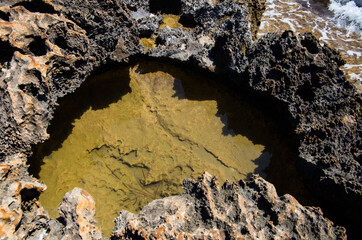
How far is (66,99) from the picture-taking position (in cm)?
408

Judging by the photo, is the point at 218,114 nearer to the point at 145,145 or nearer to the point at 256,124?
the point at 256,124

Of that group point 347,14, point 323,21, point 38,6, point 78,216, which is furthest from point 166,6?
point 347,14

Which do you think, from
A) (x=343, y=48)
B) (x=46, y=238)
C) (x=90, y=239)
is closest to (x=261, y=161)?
(x=90, y=239)

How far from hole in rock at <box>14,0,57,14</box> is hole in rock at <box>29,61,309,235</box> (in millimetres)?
1156

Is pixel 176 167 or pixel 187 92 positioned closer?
pixel 176 167

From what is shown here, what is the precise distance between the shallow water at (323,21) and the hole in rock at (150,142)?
353cm

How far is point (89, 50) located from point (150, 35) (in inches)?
52.6

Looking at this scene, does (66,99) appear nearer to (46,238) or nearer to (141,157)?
(141,157)

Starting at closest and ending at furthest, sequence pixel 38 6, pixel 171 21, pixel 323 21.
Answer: pixel 38 6
pixel 171 21
pixel 323 21

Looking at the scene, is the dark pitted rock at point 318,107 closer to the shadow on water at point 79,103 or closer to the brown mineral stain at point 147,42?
the brown mineral stain at point 147,42

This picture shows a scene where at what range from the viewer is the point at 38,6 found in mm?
3656

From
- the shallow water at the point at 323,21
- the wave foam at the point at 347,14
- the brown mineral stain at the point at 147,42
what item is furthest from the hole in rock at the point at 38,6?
the wave foam at the point at 347,14

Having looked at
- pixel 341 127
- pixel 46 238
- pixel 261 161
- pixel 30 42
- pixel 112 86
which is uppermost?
pixel 30 42

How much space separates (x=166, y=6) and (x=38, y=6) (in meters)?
2.39
